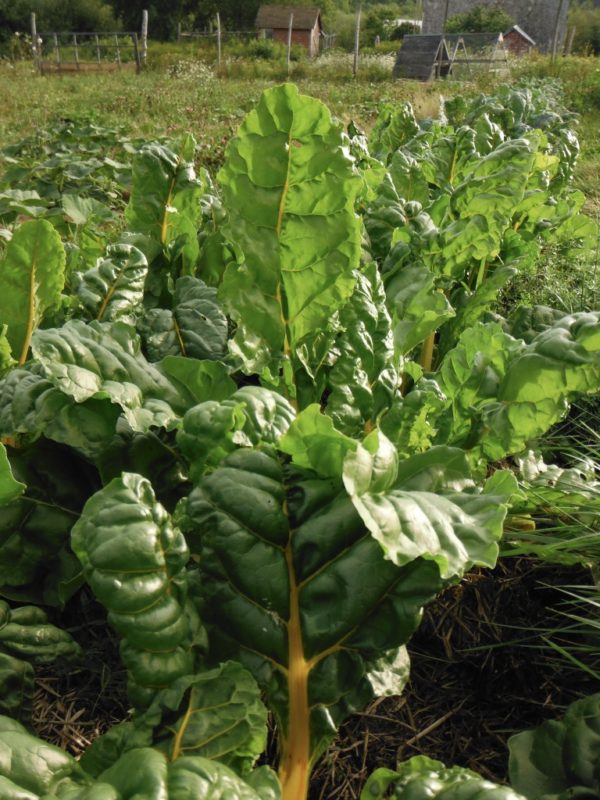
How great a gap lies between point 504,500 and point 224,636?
1.73 ft

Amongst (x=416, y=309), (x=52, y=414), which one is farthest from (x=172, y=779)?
(x=416, y=309)

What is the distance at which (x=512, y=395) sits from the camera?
5.32 ft

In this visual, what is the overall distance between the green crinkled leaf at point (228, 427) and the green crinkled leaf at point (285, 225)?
0.35 metres

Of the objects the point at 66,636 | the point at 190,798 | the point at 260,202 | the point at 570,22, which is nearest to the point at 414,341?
the point at 260,202

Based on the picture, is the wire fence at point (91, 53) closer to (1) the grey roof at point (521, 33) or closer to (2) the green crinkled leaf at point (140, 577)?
(1) the grey roof at point (521, 33)

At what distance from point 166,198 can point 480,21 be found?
44962 mm

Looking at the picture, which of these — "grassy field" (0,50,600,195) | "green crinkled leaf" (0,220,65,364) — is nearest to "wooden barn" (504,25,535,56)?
"grassy field" (0,50,600,195)

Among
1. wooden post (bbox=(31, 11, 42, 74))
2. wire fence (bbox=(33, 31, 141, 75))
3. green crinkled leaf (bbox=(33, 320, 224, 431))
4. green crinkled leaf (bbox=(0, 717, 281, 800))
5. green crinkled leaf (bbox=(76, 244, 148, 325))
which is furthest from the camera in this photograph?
wire fence (bbox=(33, 31, 141, 75))

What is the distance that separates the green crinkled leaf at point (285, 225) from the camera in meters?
1.51

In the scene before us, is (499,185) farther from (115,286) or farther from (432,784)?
(432,784)

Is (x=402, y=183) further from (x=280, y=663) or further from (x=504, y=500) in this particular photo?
(x=280, y=663)

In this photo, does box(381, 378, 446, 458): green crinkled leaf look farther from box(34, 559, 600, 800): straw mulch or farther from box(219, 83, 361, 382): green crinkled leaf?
box(34, 559, 600, 800): straw mulch

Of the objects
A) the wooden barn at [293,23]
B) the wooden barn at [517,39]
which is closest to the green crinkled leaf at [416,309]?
the wooden barn at [517,39]

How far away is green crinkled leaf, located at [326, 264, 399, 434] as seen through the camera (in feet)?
5.58
